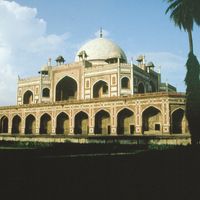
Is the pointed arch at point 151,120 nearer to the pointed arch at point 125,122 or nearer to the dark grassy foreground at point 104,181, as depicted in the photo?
the pointed arch at point 125,122

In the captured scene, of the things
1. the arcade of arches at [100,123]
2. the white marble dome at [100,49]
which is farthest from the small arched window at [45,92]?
the white marble dome at [100,49]

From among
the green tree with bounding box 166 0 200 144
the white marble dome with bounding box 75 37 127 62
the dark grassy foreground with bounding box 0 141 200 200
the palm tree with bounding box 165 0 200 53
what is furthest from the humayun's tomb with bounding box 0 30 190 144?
the dark grassy foreground with bounding box 0 141 200 200

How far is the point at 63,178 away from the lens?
8656 millimetres

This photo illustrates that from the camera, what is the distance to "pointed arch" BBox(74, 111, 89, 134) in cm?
3953

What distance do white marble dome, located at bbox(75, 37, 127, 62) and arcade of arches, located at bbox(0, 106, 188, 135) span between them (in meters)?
15.0

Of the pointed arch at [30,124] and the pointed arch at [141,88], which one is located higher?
the pointed arch at [141,88]

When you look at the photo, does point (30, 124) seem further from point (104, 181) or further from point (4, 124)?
point (104, 181)

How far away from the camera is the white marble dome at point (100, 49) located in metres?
51.0

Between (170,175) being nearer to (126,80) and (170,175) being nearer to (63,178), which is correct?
(63,178)

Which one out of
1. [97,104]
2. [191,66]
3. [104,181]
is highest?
[191,66]

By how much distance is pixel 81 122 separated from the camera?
1578 inches

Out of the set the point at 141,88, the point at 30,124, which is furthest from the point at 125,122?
the point at 30,124

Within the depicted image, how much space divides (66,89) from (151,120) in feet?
68.9

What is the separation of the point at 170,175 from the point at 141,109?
2508cm
